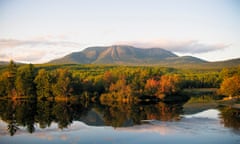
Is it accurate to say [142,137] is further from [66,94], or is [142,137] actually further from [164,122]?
[66,94]

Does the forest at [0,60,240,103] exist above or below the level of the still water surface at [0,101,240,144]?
above

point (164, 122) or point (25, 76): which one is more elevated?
point (25, 76)

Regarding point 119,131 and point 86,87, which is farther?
point 86,87

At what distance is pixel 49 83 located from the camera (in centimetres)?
9300

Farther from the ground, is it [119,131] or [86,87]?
[86,87]

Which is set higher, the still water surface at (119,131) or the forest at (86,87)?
the forest at (86,87)

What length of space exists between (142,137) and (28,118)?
978 inches

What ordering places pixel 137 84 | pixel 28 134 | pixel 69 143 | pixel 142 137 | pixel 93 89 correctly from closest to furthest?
pixel 69 143, pixel 142 137, pixel 28 134, pixel 137 84, pixel 93 89

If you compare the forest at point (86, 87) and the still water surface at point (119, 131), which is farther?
the forest at point (86, 87)

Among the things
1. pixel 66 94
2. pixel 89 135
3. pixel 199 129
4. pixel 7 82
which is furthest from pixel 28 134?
pixel 7 82

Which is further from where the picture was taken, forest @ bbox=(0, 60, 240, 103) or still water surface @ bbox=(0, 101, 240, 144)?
forest @ bbox=(0, 60, 240, 103)

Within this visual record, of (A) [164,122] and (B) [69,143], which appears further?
(A) [164,122]

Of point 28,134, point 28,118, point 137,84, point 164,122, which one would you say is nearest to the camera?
point 28,134

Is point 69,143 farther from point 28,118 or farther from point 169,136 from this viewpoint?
point 28,118
